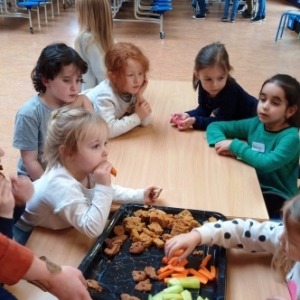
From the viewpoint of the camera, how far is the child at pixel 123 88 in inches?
69.9

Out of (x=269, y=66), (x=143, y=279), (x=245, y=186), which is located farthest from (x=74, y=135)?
(x=269, y=66)

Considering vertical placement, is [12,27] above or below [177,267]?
below

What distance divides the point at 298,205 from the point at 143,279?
15.7 inches

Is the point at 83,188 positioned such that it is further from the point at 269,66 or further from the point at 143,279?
the point at 269,66

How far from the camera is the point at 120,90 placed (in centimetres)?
184

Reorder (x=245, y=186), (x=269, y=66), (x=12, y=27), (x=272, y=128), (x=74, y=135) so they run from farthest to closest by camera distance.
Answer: (x=12, y=27) → (x=269, y=66) → (x=272, y=128) → (x=245, y=186) → (x=74, y=135)

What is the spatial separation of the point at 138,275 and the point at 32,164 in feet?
2.56

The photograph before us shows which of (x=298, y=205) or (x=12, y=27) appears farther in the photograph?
Result: (x=12, y=27)

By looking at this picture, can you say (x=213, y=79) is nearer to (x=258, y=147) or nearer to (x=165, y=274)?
(x=258, y=147)

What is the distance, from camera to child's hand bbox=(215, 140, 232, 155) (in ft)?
5.12

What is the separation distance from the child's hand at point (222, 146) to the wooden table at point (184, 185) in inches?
0.9

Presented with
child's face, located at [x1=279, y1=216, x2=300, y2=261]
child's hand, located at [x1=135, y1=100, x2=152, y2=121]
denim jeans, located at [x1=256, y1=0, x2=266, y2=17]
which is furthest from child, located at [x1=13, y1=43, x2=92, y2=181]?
A: denim jeans, located at [x1=256, y1=0, x2=266, y2=17]

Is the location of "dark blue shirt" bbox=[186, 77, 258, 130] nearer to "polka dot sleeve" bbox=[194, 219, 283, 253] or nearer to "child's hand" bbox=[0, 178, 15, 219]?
"polka dot sleeve" bbox=[194, 219, 283, 253]

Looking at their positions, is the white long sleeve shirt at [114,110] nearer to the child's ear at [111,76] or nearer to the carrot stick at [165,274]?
the child's ear at [111,76]
